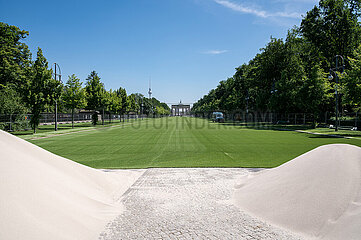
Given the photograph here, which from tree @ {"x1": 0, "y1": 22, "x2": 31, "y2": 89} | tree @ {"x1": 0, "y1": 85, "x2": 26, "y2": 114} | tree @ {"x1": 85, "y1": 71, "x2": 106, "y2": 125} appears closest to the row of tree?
tree @ {"x1": 85, "y1": 71, "x2": 106, "y2": 125}

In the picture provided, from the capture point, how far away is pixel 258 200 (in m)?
6.03

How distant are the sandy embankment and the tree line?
2501 cm

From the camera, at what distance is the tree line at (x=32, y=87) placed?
93.0 ft

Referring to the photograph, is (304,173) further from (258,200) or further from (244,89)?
(244,89)

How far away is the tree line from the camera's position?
2834 centimetres

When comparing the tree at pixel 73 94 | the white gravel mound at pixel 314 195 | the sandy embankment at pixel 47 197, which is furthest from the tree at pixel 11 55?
the white gravel mound at pixel 314 195

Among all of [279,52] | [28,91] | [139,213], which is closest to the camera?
[139,213]

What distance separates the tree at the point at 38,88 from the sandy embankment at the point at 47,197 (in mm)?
24633

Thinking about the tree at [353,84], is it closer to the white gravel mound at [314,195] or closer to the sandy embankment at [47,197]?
the white gravel mound at [314,195]

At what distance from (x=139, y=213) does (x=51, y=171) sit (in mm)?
2443

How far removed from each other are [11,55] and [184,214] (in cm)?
5077

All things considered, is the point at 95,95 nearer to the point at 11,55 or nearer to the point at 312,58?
the point at 11,55

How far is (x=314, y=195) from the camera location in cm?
530

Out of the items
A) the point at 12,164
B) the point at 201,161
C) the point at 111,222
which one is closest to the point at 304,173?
the point at 111,222
